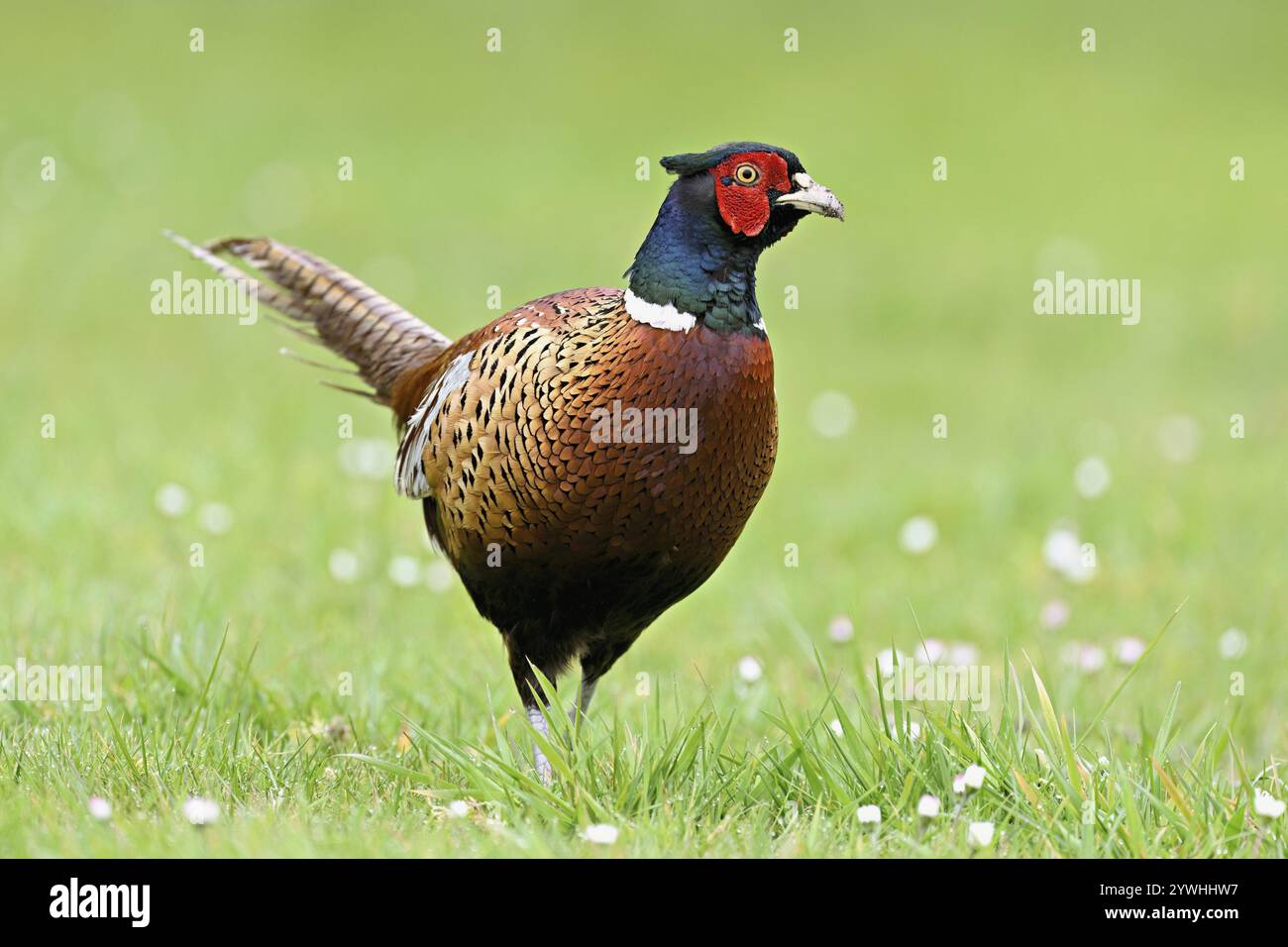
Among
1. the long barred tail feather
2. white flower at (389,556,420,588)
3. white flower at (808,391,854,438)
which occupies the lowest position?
white flower at (389,556,420,588)

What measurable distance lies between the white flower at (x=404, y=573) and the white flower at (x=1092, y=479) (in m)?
2.77

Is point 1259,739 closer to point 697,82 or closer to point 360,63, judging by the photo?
point 697,82

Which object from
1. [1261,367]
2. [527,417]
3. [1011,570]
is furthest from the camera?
[1261,367]

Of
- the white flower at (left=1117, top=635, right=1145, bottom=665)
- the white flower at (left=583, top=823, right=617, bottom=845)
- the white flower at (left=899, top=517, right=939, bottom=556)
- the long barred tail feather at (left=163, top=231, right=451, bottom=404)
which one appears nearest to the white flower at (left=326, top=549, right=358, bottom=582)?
the long barred tail feather at (left=163, top=231, right=451, bottom=404)

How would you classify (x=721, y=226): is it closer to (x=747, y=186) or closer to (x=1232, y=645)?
(x=747, y=186)

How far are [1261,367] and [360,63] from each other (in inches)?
290

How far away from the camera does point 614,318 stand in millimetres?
3457

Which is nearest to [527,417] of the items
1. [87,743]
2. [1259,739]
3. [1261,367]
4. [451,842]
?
[451,842]

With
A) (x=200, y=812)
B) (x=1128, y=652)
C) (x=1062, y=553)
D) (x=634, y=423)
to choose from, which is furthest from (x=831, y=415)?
(x=200, y=812)

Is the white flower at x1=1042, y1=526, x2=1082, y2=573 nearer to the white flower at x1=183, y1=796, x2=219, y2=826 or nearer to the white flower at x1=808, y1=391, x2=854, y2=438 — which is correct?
the white flower at x1=808, y1=391, x2=854, y2=438

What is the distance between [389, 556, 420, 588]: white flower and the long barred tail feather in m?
0.84

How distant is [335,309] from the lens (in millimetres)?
4562

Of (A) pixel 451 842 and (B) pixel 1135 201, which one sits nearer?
(A) pixel 451 842

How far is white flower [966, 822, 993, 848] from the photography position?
9.56 ft
